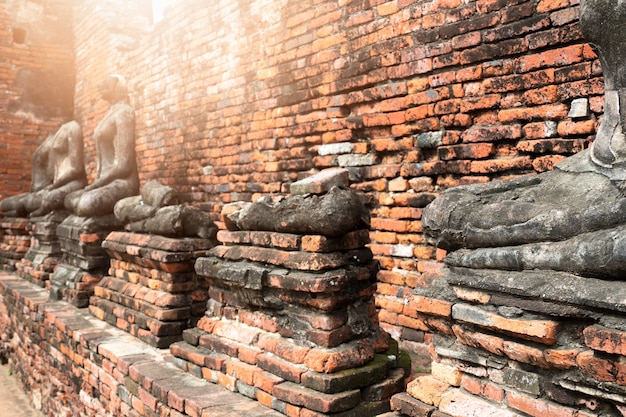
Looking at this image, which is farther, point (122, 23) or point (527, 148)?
point (122, 23)

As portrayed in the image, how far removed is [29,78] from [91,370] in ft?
21.9

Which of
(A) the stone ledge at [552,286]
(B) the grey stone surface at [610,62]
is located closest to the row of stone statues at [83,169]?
(A) the stone ledge at [552,286]

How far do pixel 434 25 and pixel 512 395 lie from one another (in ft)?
6.81

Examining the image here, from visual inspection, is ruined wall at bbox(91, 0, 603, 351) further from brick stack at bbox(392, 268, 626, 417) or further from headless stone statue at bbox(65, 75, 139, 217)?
headless stone statue at bbox(65, 75, 139, 217)

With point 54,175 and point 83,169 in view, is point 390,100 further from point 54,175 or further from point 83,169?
point 54,175

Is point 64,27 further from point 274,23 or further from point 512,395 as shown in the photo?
point 512,395

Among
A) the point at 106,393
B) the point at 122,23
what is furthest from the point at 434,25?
the point at 122,23

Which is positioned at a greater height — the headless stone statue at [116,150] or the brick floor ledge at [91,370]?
the headless stone statue at [116,150]

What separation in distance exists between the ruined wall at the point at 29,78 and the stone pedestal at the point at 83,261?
3996 millimetres

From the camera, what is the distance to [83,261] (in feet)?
17.6

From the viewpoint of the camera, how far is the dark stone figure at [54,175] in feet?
22.6

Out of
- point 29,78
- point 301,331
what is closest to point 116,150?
point 29,78

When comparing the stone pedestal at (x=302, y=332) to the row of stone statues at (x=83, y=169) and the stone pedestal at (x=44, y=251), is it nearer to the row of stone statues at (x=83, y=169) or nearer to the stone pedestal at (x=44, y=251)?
the row of stone statues at (x=83, y=169)

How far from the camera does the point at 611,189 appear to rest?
67.3 inches
